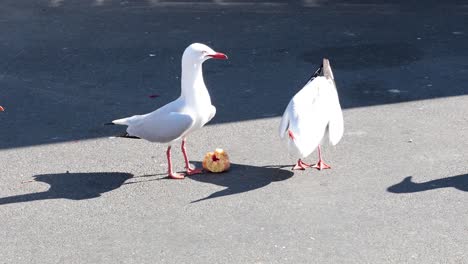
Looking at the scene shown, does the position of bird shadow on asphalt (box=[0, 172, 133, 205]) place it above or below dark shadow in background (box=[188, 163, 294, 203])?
below

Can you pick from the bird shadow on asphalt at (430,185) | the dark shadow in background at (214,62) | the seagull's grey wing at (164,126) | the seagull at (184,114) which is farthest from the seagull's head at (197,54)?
the bird shadow on asphalt at (430,185)

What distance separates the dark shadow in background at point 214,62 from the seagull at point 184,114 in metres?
1.14

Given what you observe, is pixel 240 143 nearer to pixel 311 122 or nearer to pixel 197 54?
pixel 311 122

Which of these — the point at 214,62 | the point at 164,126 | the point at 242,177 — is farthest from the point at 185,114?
the point at 214,62

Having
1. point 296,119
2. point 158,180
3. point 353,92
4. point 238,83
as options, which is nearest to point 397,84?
point 353,92

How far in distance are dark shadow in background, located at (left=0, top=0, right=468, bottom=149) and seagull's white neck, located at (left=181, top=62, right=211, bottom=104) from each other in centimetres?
132

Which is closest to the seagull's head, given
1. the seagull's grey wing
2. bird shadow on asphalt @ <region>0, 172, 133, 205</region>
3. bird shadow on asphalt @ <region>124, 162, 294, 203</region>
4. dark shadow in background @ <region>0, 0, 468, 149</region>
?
the seagull's grey wing

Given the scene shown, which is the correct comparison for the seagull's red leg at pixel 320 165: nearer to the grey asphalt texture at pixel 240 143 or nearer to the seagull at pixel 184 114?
the grey asphalt texture at pixel 240 143

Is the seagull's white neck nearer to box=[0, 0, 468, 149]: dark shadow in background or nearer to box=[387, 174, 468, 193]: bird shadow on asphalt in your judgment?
→ box=[0, 0, 468, 149]: dark shadow in background

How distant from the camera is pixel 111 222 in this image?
20.0 ft

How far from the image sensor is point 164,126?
6766mm

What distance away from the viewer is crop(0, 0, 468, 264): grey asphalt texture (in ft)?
18.9

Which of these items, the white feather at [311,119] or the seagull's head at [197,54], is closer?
the white feather at [311,119]

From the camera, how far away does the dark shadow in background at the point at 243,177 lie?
6621 mm
